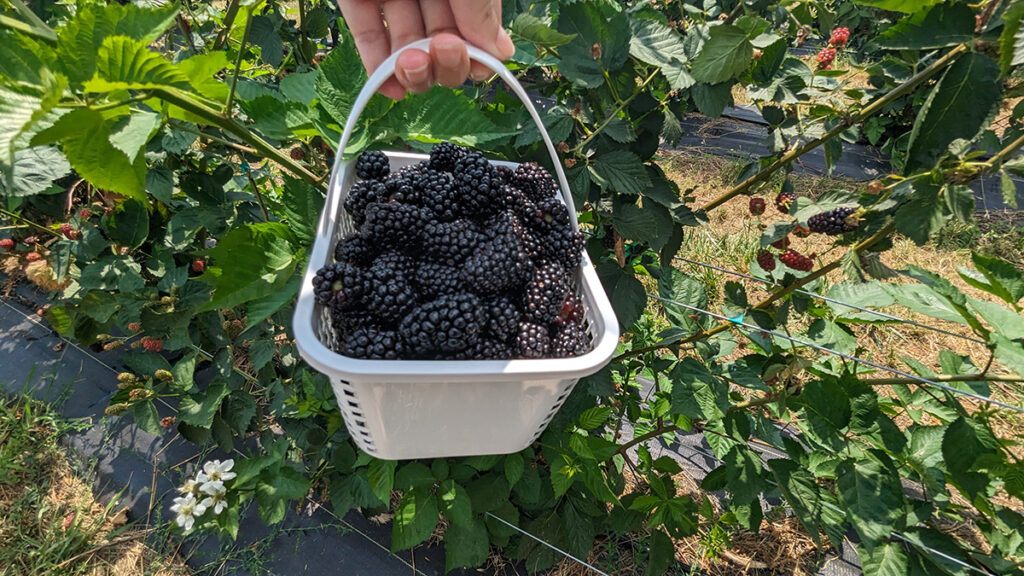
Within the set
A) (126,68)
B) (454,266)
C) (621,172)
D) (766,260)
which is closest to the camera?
(126,68)

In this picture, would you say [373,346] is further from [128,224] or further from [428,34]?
[128,224]

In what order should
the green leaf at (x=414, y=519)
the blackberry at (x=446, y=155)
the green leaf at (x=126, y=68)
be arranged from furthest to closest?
the green leaf at (x=414, y=519), the blackberry at (x=446, y=155), the green leaf at (x=126, y=68)

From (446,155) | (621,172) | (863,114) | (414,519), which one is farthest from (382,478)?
(863,114)

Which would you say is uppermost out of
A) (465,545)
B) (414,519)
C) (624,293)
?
(624,293)

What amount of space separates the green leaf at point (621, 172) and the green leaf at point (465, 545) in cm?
83

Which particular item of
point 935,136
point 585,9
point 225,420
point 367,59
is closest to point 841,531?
point 935,136

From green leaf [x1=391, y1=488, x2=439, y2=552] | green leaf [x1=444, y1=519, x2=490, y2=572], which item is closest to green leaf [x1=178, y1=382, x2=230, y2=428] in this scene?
green leaf [x1=391, y1=488, x2=439, y2=552]

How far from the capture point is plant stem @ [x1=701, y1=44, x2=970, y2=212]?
0.67 metres

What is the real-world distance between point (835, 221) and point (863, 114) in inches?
6.7

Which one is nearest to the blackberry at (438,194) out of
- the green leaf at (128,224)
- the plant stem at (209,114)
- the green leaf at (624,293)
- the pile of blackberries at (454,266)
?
the pile of blackberries at (454,266)

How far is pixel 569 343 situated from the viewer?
0.64m

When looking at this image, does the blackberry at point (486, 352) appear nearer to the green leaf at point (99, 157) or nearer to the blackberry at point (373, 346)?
the blackberry at point (373, 346)

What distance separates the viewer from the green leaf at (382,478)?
0.97 meters

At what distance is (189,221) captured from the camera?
47.5 inches
